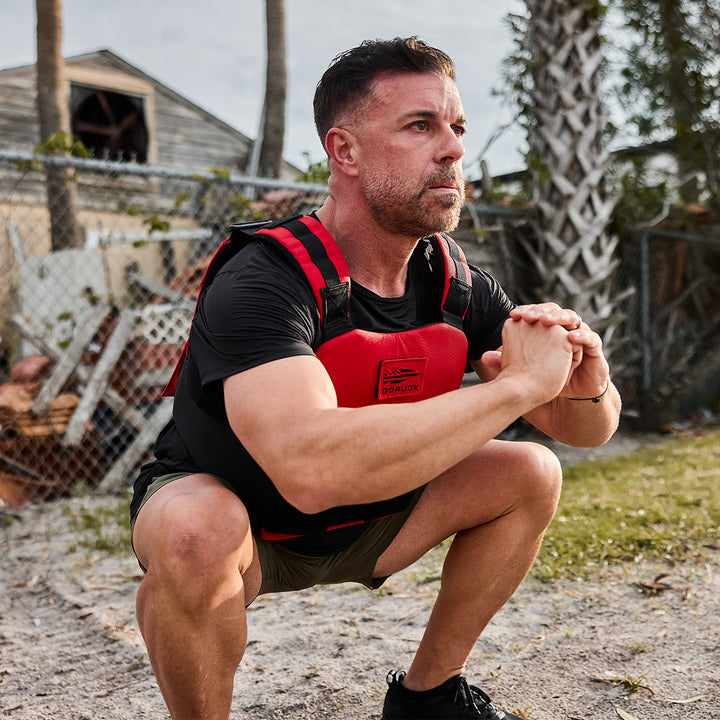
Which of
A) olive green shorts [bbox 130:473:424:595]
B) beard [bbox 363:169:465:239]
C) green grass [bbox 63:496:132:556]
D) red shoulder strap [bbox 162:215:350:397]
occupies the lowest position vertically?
green grass [bbox 63:496:132:556]

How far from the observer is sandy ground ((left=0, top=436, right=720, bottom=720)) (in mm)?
2334

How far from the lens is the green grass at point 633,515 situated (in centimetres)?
348

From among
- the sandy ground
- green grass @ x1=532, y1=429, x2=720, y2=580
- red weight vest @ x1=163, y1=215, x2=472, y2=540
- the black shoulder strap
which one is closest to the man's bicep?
red weight vest @ x1=163, y1=215, x2=472, y2=540

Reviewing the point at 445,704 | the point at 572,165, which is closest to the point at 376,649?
the point at 445,704

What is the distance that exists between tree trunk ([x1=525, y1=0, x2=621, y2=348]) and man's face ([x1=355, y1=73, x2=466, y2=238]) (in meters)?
4.57

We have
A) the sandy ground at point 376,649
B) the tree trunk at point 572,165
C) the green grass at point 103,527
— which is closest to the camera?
the sandy ground at point 376,649

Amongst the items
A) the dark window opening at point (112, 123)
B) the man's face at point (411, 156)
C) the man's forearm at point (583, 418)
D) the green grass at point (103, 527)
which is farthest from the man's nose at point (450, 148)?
the dark window opening at point (112, 123)

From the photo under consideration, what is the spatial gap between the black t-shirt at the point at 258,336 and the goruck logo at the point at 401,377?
0.35 ft

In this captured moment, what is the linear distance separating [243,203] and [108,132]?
441 inches

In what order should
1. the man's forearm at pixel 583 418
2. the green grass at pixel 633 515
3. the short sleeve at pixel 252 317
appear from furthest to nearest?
the green grass at pixel 633 515
the man's forearm at pixel 583 418
the short sleeve at pixel 252 317

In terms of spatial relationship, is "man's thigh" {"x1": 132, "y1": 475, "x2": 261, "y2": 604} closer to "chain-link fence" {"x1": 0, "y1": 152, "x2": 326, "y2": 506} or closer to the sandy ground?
the sandy ground

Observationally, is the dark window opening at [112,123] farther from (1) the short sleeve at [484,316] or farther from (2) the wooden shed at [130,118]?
(1) the short sleeve at [484,316]

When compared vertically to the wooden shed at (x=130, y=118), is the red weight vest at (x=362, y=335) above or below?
below

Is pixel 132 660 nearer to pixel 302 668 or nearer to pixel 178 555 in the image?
pixel 302 668
